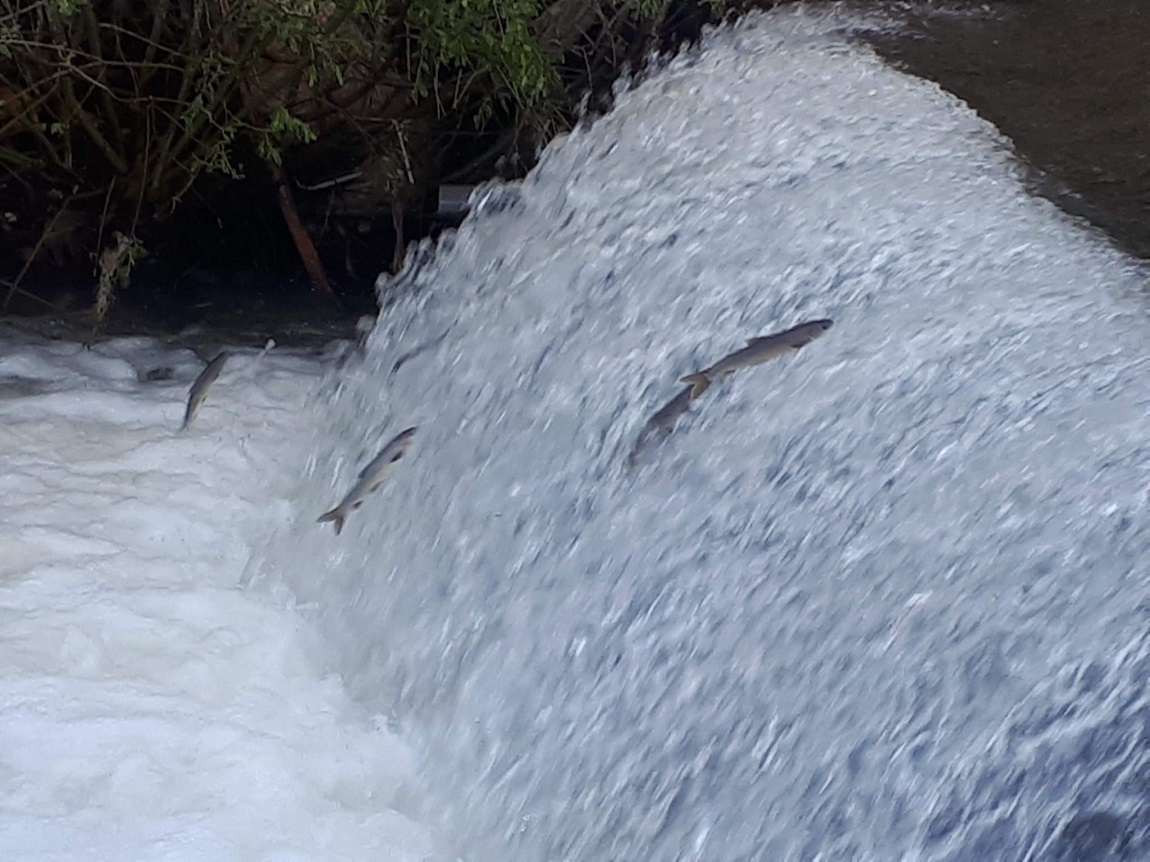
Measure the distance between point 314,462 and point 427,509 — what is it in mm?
634

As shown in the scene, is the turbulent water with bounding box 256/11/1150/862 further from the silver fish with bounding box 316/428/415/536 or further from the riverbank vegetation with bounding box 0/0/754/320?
the riverbank vegetation with bounding box 0/0/754/320

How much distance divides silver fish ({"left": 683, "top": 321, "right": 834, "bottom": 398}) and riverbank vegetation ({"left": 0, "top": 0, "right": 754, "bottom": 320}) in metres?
1.93

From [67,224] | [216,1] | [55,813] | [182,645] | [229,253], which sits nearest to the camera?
[55,813]

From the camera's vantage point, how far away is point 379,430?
10.6ft

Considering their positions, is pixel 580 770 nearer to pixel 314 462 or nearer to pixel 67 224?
pixel 314 462

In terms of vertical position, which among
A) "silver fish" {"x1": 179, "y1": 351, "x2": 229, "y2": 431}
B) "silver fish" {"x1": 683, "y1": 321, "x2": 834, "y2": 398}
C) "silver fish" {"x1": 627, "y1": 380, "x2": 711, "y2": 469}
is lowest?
"silver fish" {"x1": 179, "y1": 351, "x2": 229, "y2": 431}

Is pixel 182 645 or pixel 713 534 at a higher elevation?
pixel 713 534

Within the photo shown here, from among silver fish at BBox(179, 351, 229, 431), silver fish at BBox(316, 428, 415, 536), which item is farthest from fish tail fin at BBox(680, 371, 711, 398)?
silver fish at BBox(179, 351, 229, 431)

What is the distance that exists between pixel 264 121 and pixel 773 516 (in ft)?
9.02

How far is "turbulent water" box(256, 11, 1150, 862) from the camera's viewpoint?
58.9 inches

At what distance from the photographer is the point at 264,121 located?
4.28 metres

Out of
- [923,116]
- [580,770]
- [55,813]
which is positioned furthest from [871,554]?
[923,116]

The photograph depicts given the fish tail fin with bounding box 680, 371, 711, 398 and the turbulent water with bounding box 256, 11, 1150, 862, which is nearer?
the turbulent water with bounding box 256, 11, 1150, 862

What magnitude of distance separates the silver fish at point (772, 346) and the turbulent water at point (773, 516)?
53 mm
